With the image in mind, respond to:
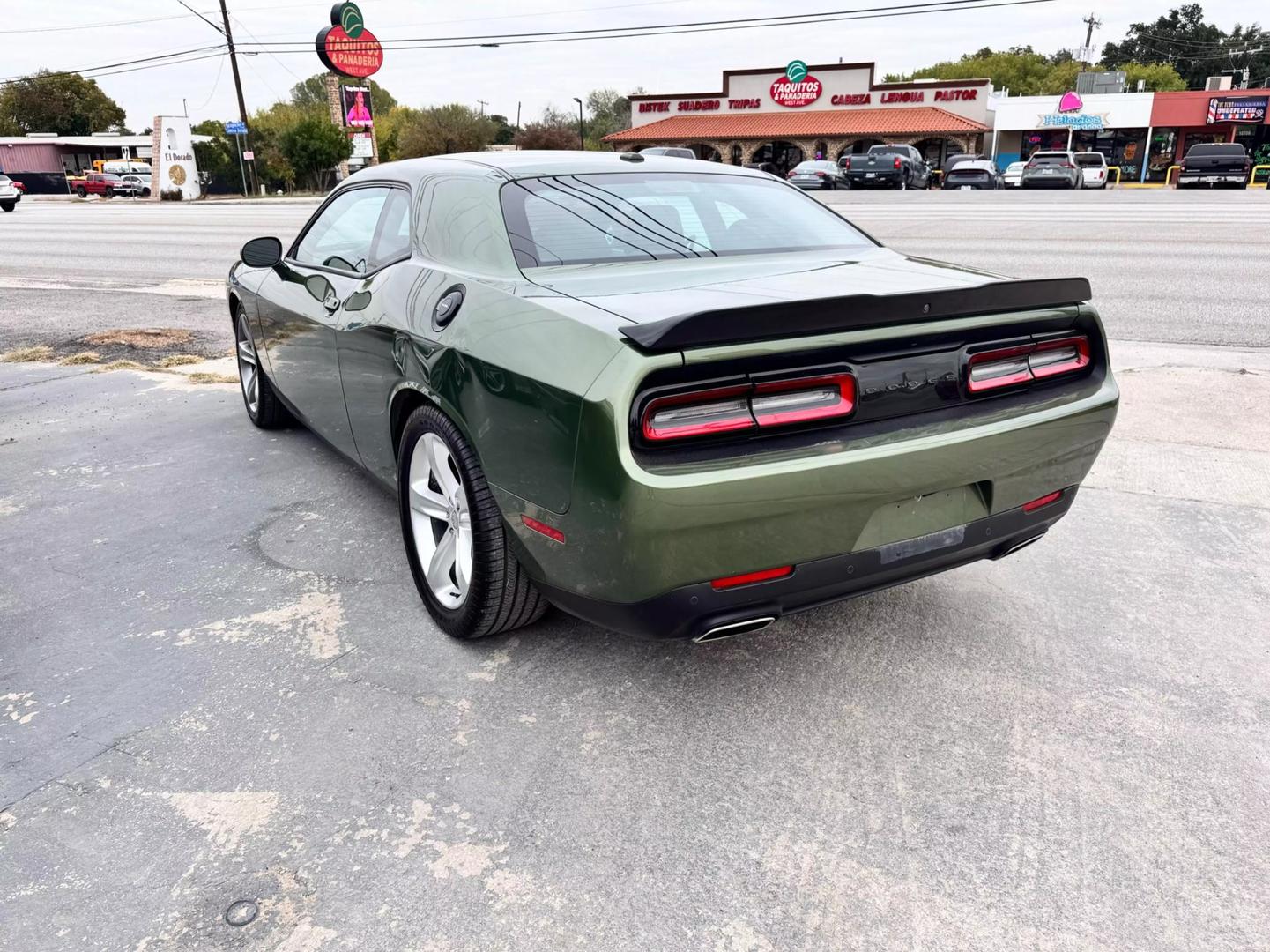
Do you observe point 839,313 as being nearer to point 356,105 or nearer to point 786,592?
point 786,592

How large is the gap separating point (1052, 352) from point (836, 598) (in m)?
1.10

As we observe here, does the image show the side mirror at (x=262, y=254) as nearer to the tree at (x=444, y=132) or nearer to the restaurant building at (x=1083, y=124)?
the restaurant building at (x=1083, y=124)

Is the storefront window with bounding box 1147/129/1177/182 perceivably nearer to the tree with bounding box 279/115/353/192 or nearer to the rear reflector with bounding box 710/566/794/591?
the tree with bounding box 279/115/353/192

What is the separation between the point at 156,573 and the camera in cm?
371

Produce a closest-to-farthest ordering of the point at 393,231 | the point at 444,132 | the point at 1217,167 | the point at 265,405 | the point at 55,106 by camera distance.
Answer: the point at 393,231 < the point at 265,405 < the point at 1217,167 < the point at 444,132 < the point at 55,106

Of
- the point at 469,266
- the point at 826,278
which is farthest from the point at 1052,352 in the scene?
the point at 469,266

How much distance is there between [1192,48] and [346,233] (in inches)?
4836

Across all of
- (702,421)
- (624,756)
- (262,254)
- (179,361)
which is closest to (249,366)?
(262,254)

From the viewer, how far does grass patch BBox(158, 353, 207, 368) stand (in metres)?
7.54

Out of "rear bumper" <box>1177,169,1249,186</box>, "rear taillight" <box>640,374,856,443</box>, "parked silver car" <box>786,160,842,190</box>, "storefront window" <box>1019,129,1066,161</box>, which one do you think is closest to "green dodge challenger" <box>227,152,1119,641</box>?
"rear taillight" <box>640,374,856,443</box>

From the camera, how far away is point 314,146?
50531mm

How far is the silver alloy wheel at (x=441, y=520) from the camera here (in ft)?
9.96

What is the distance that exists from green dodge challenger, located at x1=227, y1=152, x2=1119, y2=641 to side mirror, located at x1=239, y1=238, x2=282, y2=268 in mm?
1210

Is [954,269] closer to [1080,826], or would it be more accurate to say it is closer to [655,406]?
[655,406]
